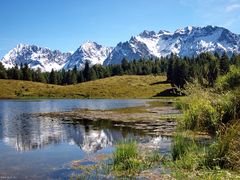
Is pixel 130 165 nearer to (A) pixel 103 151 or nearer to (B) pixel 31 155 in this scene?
(A) pixel 103 151

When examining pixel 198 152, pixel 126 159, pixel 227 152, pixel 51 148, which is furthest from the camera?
pixel 51 148

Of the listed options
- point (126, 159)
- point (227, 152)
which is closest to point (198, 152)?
point (227, 152)

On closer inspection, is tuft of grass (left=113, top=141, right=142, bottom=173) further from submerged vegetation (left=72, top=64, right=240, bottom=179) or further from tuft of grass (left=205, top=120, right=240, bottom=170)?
tuft of grass (left=205, top=120, right=240, bottom=170)

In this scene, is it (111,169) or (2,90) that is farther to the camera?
(2,90)

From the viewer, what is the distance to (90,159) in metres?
24.4

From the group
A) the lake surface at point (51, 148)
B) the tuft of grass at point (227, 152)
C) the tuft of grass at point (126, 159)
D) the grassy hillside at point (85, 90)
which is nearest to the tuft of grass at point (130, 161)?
the tuft of grass at point (126, 159)

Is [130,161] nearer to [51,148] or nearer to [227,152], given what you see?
[227,152]

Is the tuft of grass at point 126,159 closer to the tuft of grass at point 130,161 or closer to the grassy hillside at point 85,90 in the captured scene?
the tuft of grass at point 130,161

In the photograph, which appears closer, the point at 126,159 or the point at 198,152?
the point at 198,152

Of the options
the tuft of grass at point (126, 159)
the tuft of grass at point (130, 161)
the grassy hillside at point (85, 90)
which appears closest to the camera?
the tuft of grass at point (130, 161)

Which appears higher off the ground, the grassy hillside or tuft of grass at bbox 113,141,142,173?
the grassy hillside

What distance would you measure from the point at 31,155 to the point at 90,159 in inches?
205

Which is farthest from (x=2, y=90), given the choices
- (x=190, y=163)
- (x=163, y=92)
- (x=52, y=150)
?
(x=190, y=163)

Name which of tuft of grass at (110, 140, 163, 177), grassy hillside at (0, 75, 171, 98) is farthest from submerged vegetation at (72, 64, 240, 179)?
grassy hillside at (0, 75, 171, 98)
